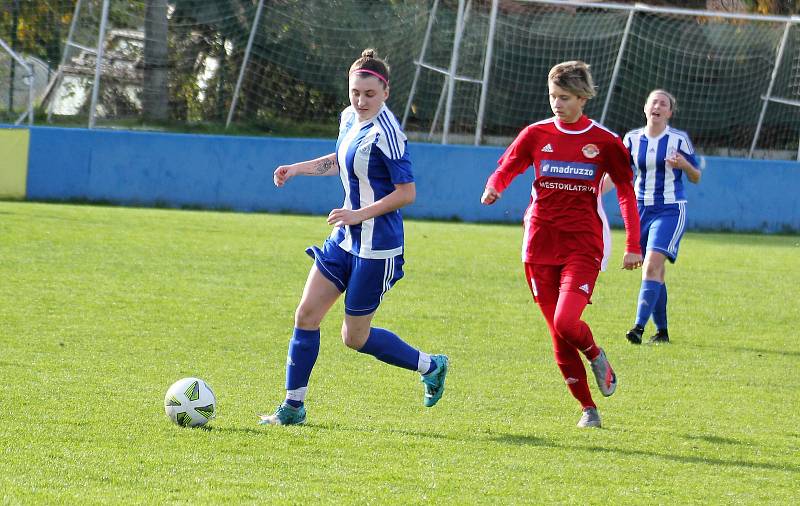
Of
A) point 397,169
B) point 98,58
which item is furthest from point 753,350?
point 98,58

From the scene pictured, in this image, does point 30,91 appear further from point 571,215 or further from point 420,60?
point 571,215

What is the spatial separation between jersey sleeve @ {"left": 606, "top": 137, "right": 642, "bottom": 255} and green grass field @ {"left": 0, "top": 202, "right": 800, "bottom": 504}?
0.95 meters

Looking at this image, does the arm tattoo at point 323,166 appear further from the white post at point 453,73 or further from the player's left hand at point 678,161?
the white post at point 453,73

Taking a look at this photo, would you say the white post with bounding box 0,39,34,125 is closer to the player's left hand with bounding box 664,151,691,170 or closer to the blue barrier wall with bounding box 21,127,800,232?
the blue barrier wall with bounding box 21,127,800,232

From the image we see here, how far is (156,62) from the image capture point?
67.6ft

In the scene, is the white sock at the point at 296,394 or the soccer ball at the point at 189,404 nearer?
the soccer ball at the point at 189,404

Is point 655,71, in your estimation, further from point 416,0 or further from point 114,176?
point 114,176

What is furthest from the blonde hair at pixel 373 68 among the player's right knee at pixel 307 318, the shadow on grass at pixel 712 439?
the shadow on grass at pixel 712 439

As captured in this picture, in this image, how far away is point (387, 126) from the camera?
18.7ft

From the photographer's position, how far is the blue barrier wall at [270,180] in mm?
18047

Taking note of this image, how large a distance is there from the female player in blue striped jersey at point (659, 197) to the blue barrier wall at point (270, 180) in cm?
879

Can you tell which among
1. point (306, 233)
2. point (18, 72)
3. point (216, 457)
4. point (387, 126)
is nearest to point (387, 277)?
point (387, 126)

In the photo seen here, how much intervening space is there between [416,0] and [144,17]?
4.76 metres

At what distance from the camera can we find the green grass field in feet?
15.7
